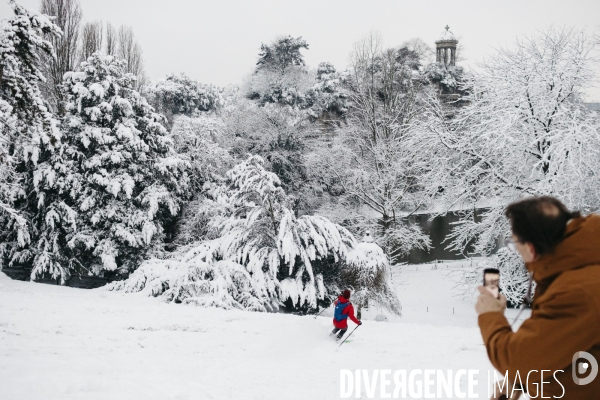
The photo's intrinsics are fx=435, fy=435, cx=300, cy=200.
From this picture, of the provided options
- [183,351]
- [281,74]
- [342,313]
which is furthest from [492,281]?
[281,74]

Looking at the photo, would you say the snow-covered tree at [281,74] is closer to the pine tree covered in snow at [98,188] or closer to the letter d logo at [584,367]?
the pine tree covered in snow at [98,188]

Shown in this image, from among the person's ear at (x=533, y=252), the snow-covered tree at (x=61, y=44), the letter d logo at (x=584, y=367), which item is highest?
the snow-covered tree at (x=61, y=44)

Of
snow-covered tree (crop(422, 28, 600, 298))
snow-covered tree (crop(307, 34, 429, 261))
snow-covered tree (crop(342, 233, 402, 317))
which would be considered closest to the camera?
snow-covered tree (crop(422, 28, 600, 298))

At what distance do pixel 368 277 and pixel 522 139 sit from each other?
22.0ft

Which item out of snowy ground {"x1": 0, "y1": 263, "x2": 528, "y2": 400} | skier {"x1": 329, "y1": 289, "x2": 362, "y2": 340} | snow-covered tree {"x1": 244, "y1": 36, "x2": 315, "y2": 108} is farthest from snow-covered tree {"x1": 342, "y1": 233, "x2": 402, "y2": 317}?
snow-covered tree {"x1": 244, "y1": 36, "x2": 315, "y2": 108}

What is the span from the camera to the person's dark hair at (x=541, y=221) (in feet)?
5.63

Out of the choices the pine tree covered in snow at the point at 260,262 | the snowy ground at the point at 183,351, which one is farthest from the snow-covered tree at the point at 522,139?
the snowy ground at the point at 183,351

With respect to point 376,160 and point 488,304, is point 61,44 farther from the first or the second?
point 488,304

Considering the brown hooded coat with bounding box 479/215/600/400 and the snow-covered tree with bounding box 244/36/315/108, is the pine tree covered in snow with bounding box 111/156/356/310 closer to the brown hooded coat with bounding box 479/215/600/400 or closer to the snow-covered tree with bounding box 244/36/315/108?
the brown hooded coat with bounding box 479/215/600/400

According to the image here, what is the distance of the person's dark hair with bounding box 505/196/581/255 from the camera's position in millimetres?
1716

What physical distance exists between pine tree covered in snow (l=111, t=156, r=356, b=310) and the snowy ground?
138cm

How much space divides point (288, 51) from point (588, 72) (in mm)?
20711

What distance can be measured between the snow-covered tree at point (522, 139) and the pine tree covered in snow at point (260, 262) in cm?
479

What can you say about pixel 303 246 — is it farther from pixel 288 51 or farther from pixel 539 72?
pixel 288 51
